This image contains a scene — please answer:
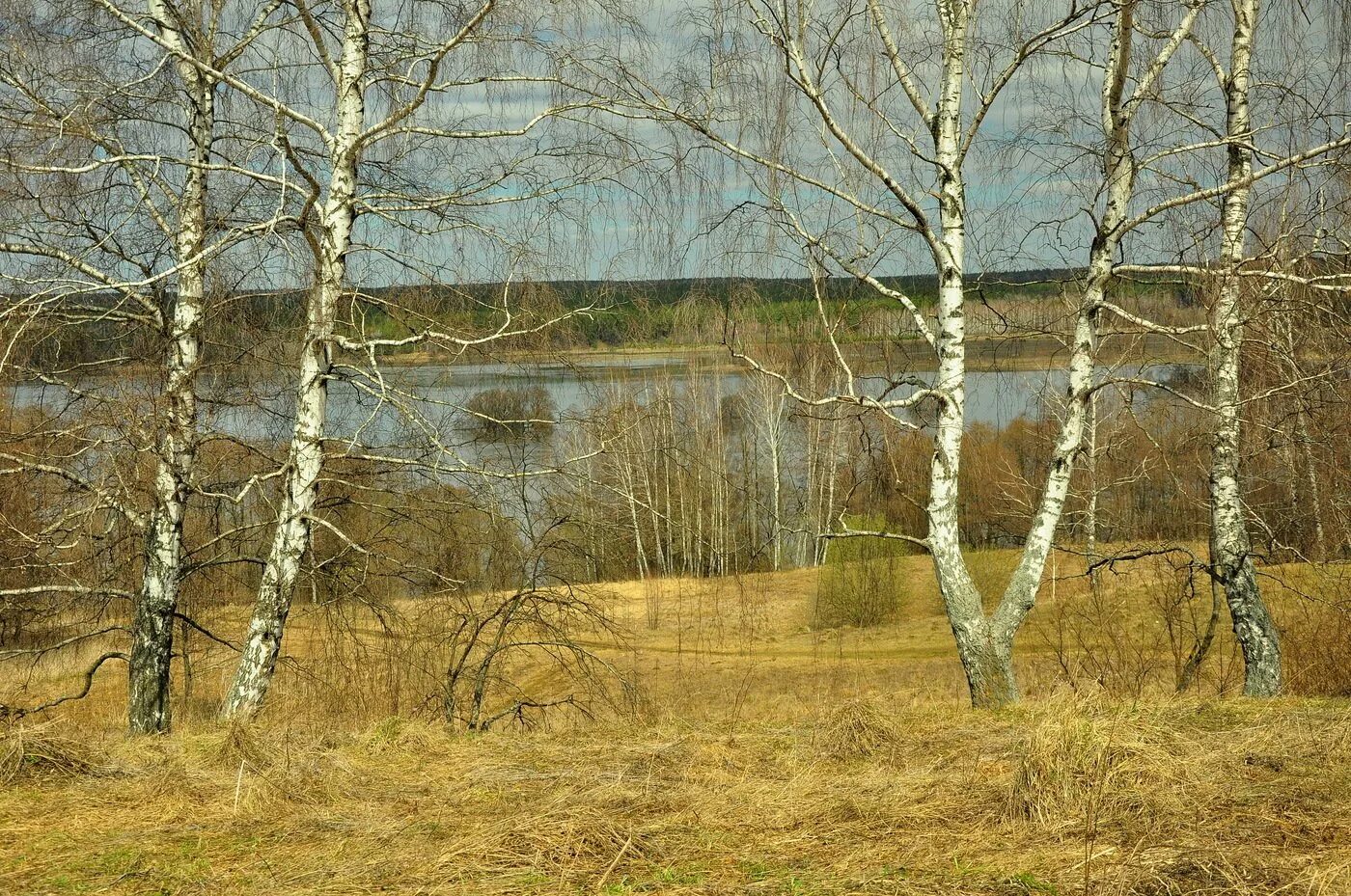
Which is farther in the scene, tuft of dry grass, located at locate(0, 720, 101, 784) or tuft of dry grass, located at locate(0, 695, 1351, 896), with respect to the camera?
tuft of dry grass, located at locate(0, 720, 101, 784)

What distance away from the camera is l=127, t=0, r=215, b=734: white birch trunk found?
25.8 feet

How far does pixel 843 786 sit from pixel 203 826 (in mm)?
2688

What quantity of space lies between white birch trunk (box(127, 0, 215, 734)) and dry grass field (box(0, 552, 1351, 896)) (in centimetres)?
147

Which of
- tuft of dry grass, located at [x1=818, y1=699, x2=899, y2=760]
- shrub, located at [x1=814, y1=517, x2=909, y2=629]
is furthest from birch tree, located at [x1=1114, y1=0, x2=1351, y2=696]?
shrub, located at [x1=814, y1=517, x2=909, y2=629]

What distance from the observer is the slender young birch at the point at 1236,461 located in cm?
851

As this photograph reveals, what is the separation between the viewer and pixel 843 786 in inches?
195

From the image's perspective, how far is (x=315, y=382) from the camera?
7.47 metres

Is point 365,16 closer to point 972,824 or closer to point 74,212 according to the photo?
point 74,212

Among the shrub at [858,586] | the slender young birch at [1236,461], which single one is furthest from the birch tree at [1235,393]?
the shrub at [858,586]

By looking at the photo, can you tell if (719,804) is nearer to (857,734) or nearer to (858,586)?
(857,734)

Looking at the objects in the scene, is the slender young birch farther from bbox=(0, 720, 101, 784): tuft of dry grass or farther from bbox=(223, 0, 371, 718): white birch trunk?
bbox=(0, 720, 101, 784): tuft of dry grass

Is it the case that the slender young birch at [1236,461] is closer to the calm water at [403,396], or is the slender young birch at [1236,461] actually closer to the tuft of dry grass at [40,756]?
the calm water at [403,396]

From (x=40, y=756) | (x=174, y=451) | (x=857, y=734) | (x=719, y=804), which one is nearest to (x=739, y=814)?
(x=719, y=804)

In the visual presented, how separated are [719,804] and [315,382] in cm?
430
